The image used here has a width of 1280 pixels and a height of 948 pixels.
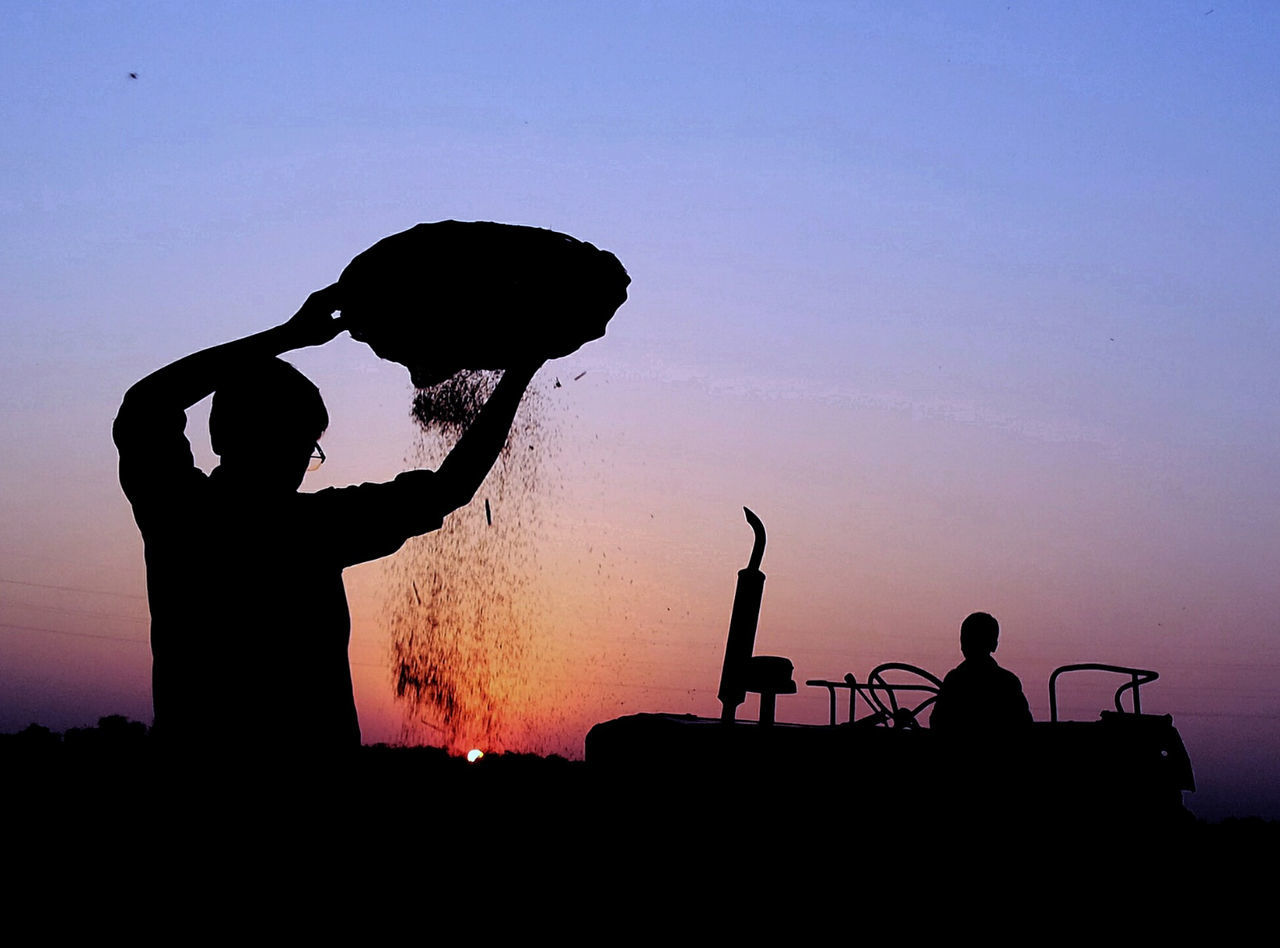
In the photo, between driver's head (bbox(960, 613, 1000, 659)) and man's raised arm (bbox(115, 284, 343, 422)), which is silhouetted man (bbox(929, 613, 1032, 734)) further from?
man's raised arm (bbox(115, 284, 343, 422))

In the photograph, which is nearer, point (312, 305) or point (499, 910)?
point (312, 305)

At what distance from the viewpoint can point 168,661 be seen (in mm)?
2266

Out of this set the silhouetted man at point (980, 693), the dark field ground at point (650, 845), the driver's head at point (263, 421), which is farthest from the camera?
the silhouetted man at point (980, 693)

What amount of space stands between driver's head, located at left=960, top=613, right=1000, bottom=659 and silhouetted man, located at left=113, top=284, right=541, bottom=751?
7.95 metres

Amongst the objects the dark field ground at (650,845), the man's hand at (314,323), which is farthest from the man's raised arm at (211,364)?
the dark field ground at (650,845)

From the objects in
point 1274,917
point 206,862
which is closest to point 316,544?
point 206,862

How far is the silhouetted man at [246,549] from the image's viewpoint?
7.41 ft

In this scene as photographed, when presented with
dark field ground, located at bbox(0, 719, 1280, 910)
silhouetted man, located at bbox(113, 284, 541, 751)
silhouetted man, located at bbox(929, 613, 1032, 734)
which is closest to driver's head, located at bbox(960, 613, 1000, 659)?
silhouetted man, located at bbox(929, 613, 1032, 734)

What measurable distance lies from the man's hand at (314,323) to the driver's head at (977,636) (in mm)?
8050

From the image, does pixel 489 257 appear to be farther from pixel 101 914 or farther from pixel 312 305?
pixel 101 914

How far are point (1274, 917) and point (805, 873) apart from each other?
462cm

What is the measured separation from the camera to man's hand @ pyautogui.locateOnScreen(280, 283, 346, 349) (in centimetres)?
242

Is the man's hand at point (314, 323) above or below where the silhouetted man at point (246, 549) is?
above

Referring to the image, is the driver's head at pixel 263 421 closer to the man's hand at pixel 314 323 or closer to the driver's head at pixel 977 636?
the man's hand at pixel 314 323
